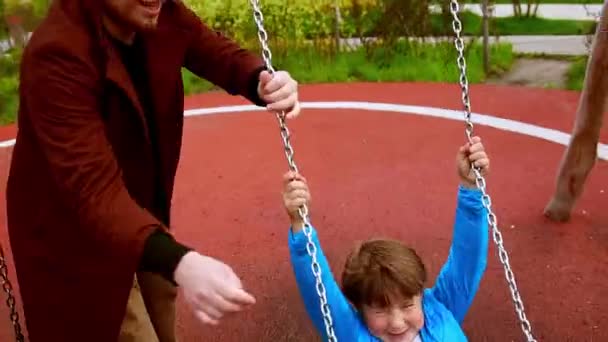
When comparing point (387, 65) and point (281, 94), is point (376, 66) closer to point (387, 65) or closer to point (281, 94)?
point (387, 65)

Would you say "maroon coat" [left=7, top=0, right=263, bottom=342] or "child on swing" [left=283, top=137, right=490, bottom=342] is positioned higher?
"maroon coat" [left=7, top=0, right=263, bottom=342]

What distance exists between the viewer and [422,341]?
6.49ft

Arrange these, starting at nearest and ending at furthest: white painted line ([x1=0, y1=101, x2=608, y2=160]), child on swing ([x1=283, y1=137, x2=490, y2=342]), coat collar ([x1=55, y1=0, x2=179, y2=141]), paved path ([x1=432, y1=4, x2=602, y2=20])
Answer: coat collar ([x1=55, y1=0, x2=179, y2=141]), child on swing ([x1=283, y1=137, x2=490, y2=342]), white painted line ([x1=0, y1=101, x2=608, y2=160]), paved path ([x1=432, y1=4, x2=602, y2=20])

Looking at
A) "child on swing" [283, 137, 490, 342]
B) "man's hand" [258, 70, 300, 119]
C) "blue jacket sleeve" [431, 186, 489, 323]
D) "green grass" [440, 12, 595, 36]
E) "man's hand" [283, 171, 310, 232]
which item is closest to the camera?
"man's hand" [283, 171, 310, 232]

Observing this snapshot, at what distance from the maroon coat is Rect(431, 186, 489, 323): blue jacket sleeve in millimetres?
654

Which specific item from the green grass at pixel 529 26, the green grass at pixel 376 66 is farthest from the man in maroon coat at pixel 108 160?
the green grass at pixel 529 26

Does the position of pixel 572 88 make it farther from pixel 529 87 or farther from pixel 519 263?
pixel 519 263

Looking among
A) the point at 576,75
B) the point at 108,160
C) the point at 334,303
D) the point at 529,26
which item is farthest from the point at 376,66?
the point at 108,160

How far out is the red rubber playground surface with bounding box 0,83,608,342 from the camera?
3.12 metres

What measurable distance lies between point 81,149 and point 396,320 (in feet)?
2.89

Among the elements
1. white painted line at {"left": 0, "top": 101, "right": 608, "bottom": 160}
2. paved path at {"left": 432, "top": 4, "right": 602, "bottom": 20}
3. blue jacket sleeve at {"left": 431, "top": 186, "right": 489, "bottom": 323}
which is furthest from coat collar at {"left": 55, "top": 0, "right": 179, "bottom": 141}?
paved path at {"left": 432, "top": 4, "right": 602, "bottom": 20}

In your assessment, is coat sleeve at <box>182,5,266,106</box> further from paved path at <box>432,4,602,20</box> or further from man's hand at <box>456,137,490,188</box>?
paved path at <box>432,4,602,20</box>

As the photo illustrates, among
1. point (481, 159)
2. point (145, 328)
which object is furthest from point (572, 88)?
point (145, 328)

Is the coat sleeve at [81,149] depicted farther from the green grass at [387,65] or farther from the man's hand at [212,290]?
the green grass at [387,65]
